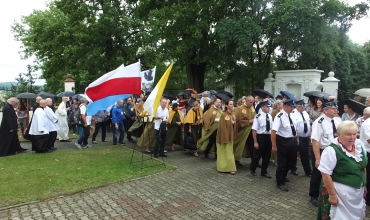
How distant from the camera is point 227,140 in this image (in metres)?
7.57

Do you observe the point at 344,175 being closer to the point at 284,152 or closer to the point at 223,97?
the point at 284,152

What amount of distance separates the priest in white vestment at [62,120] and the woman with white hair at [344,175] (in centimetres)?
1080

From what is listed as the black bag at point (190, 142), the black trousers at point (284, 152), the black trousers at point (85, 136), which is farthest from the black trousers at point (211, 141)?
the black trousers at point (85, 136)

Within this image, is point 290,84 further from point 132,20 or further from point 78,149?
point 132,20

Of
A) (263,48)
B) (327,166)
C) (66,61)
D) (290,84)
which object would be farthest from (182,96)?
(66,61)

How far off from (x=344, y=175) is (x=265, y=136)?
3599 millimetres

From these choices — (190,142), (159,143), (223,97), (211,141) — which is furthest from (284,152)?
(159,143)

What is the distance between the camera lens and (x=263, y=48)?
17.3m

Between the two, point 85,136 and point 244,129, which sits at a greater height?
point 244,129

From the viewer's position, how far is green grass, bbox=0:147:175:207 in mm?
6086

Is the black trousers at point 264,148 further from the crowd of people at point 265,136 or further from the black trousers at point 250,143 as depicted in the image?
the black trousers at point 250,143

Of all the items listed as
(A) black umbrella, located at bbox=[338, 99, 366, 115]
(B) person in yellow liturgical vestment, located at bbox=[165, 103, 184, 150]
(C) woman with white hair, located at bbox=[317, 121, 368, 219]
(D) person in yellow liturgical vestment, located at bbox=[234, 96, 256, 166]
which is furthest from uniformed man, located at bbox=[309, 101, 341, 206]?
(B) person in yellow liturgical vestment, located at bbox=[165, 103, 184, 150]

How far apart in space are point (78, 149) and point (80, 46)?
467 inches

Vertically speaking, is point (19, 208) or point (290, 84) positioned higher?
point (290, 84)
